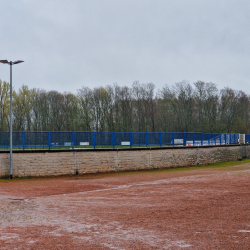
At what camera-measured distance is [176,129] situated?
63.0 metres

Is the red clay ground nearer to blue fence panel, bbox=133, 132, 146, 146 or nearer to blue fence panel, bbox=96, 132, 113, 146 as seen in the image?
blue fence panel, bbox=96, 132, 113, 146

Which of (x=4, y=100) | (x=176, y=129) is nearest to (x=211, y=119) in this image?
(x=176, y=129)

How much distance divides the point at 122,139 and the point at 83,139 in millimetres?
3426

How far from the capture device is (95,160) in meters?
24.1

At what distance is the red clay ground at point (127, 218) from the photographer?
6.89 meters

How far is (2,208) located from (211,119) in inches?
2239

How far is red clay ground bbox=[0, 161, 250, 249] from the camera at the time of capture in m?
6.89

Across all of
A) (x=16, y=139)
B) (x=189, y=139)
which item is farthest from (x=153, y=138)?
(x=16, y=139)

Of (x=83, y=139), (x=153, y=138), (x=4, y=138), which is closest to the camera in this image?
(x=4, y=138)

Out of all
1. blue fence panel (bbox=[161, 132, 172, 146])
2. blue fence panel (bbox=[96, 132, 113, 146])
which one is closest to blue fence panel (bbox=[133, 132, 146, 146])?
blue fence panel (bbox=[161, 132, 172, 146])

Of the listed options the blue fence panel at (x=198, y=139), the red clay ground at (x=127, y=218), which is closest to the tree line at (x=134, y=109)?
the blue fence panel at (x=198, y=139)

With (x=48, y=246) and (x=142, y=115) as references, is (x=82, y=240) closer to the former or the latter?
(x=48, y=246)

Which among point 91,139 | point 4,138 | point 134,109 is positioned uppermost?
point 134,109

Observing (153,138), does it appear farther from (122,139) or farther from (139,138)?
(122,139)
